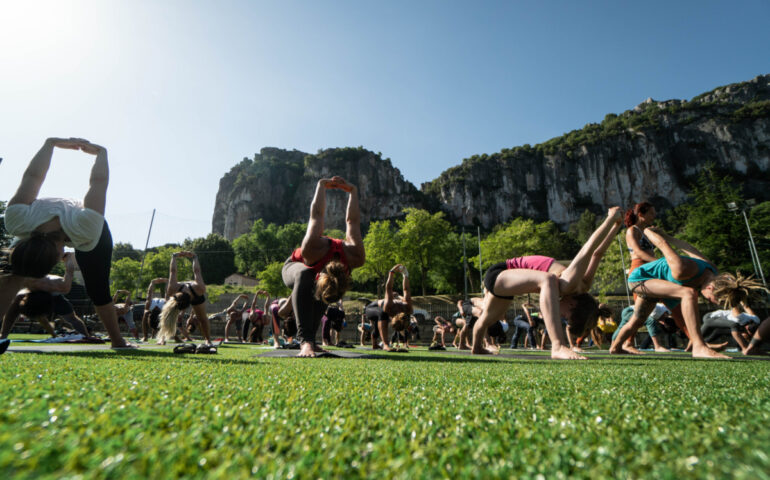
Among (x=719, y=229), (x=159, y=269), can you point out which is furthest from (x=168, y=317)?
(x=159, y=269)

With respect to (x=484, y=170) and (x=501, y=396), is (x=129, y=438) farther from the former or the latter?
(x=484, y=170)

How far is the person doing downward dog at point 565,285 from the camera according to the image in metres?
3.94

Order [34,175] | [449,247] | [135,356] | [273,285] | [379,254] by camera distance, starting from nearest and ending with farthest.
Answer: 1. [135,356]
2. [34,175]
3. [379,254]
4. [273,285]
5. [449,247]

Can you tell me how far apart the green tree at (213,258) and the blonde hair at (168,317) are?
66.7m

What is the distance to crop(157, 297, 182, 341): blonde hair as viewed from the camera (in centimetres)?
689

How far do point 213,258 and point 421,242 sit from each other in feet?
155

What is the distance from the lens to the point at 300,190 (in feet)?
340

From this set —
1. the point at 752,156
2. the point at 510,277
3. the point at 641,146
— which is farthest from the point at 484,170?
Result: the point at 510,277

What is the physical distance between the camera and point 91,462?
513 millimetres

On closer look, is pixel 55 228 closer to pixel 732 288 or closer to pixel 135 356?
pixel 135 356

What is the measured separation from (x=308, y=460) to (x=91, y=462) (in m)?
0.31

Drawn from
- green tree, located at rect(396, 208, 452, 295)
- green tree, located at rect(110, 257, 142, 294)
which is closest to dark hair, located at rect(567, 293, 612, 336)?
green tree, located at rect(396, 208, 452, 295)

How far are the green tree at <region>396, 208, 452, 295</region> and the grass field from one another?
43.1 meters

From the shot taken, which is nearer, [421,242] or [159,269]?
[421,242]
